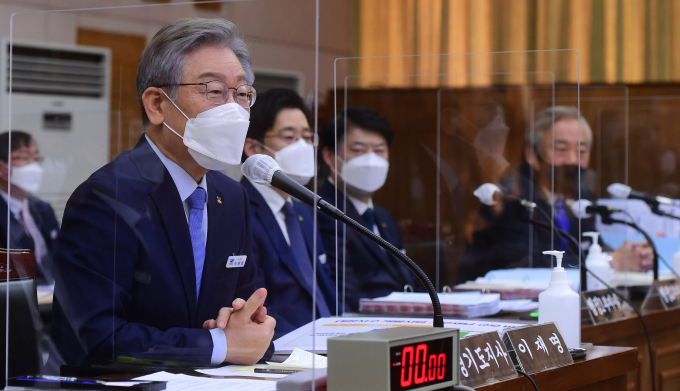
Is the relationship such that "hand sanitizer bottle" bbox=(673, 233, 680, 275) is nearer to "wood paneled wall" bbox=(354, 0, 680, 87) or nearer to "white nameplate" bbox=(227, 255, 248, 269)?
"wood paneled wall" bbox=(354, 0, 680, 87)

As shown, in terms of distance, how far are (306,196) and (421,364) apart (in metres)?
0.31

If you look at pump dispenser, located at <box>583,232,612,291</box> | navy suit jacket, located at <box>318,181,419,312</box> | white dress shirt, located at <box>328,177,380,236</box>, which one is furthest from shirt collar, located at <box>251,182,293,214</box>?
pump dispenser, located at <box>583,232,612,291</box>

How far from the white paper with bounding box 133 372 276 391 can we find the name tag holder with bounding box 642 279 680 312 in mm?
1832

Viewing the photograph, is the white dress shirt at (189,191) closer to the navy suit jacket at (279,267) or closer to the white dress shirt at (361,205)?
the navy suit jacket at (279,267)

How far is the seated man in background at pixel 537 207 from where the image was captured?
Result: 2.29 metres

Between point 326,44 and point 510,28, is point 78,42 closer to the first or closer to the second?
point 326,44

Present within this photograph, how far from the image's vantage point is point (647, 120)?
3.69 meters

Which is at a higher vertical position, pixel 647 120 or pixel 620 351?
pixel 647 120

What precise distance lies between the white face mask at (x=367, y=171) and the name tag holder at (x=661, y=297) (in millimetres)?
959

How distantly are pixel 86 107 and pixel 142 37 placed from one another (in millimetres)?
162

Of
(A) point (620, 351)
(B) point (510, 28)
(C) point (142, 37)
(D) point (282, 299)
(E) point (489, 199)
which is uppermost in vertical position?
(B) point (510, 28)

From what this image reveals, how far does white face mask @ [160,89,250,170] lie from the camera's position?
1.14 metres

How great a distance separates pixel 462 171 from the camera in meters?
2.34

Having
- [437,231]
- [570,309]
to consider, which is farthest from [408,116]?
[570,309]
